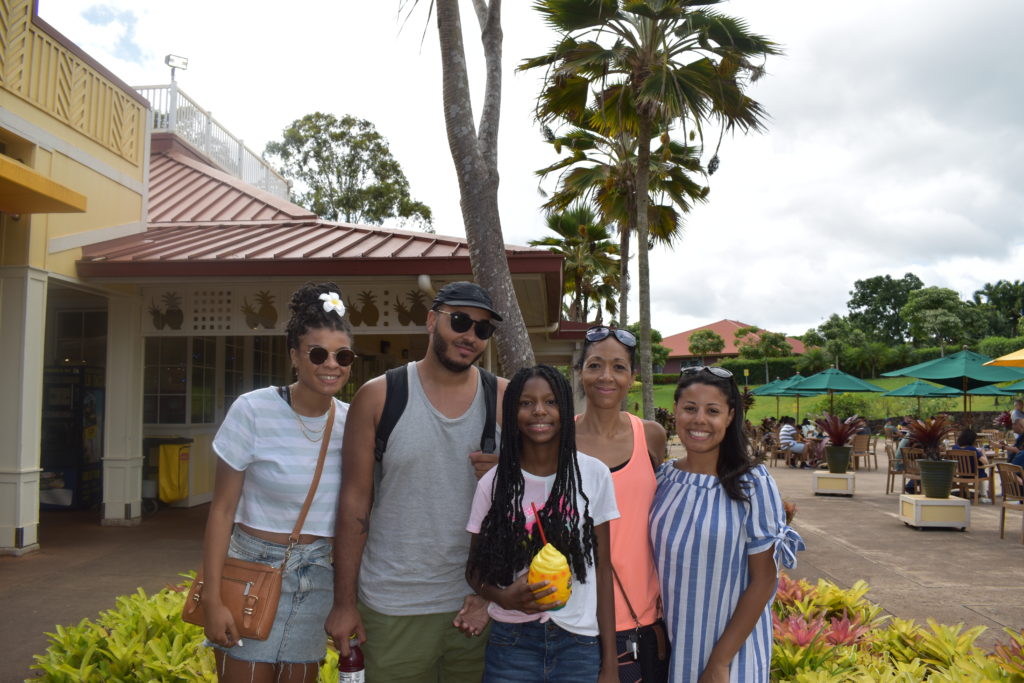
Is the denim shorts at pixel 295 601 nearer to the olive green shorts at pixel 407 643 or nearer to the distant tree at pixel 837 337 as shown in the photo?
the olive green shorts at pixel 407 643

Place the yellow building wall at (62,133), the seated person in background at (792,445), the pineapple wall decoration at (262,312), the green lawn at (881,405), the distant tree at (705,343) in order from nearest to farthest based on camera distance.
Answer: the yellow building wall at (62,133)
the pineapple wall decoration at (262,312)
the seated person in background at (792,445)
the green lawn at (881,405)
the distant tree at (705,343)

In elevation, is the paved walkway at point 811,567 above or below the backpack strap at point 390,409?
below

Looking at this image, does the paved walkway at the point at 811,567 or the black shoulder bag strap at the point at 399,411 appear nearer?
the black shoulder bag strap at the point at 399,411

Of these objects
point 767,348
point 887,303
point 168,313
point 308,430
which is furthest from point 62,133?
point 887,303

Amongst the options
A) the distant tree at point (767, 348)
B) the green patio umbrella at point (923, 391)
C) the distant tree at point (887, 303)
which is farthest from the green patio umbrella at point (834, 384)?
the distant tree at point (887, 303)

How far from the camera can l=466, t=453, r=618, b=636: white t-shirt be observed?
6.81ft

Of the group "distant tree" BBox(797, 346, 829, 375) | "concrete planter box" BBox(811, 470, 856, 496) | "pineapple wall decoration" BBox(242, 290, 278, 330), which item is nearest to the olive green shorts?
"pineapple wall decoration" BBox(242, 290, 278, 330)

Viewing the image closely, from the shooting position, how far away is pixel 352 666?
219cm

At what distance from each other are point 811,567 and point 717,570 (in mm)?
5194

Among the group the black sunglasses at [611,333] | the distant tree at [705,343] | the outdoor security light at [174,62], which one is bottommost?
the black sunglasses at [611,333]

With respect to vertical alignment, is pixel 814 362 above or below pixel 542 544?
above

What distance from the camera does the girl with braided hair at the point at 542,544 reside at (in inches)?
81.4

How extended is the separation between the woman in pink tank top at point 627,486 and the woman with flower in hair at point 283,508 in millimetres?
834

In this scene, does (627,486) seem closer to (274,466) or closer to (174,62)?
(274,466)
